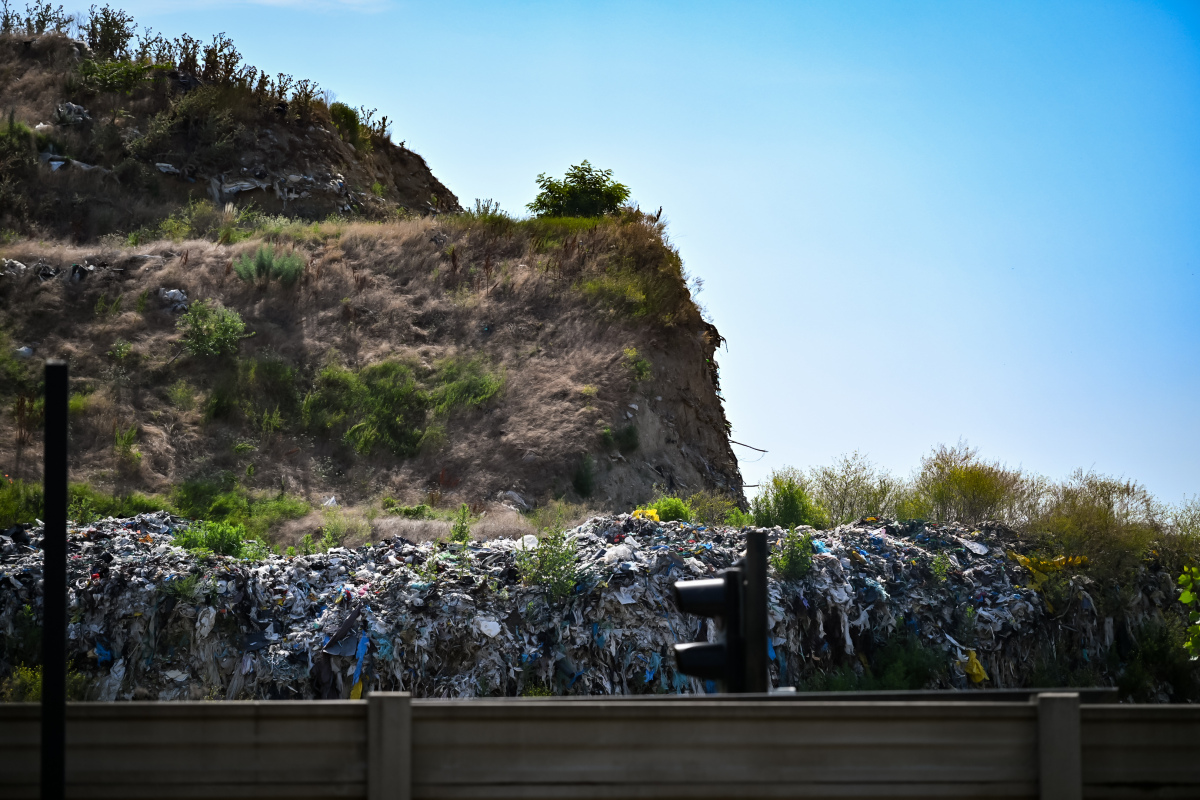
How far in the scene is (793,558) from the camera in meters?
11.0

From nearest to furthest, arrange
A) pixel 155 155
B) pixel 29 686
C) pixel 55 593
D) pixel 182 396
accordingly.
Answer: pixel 55 593 < pixel 29 686 < pixel 182 396 < pixel 155 155

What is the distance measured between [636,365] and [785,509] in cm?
564

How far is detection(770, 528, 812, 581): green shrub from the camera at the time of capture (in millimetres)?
10992

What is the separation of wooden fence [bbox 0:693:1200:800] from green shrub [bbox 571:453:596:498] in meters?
12.6

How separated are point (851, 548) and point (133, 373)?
46.2ft

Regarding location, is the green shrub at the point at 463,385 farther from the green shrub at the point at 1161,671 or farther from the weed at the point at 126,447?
the green shrub at the point at 1161,671

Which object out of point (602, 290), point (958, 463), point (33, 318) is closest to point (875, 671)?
point (958, 463)

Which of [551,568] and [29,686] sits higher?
[551,568]

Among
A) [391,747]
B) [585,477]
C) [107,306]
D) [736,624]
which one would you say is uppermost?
[107,306]

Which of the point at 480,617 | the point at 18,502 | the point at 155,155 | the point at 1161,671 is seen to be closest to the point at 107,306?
the point at 18,502

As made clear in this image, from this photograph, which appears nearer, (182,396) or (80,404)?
(80,404)

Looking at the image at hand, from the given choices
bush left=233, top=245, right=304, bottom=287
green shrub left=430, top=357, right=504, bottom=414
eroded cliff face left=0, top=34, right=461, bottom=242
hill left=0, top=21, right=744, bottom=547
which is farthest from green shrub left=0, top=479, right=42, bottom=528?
eroded cliff face left=0, top=34, right=461, bottom=242

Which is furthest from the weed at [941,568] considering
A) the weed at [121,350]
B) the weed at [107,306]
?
the weed at [107,306]

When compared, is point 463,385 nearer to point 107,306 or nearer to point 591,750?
point 107,306
